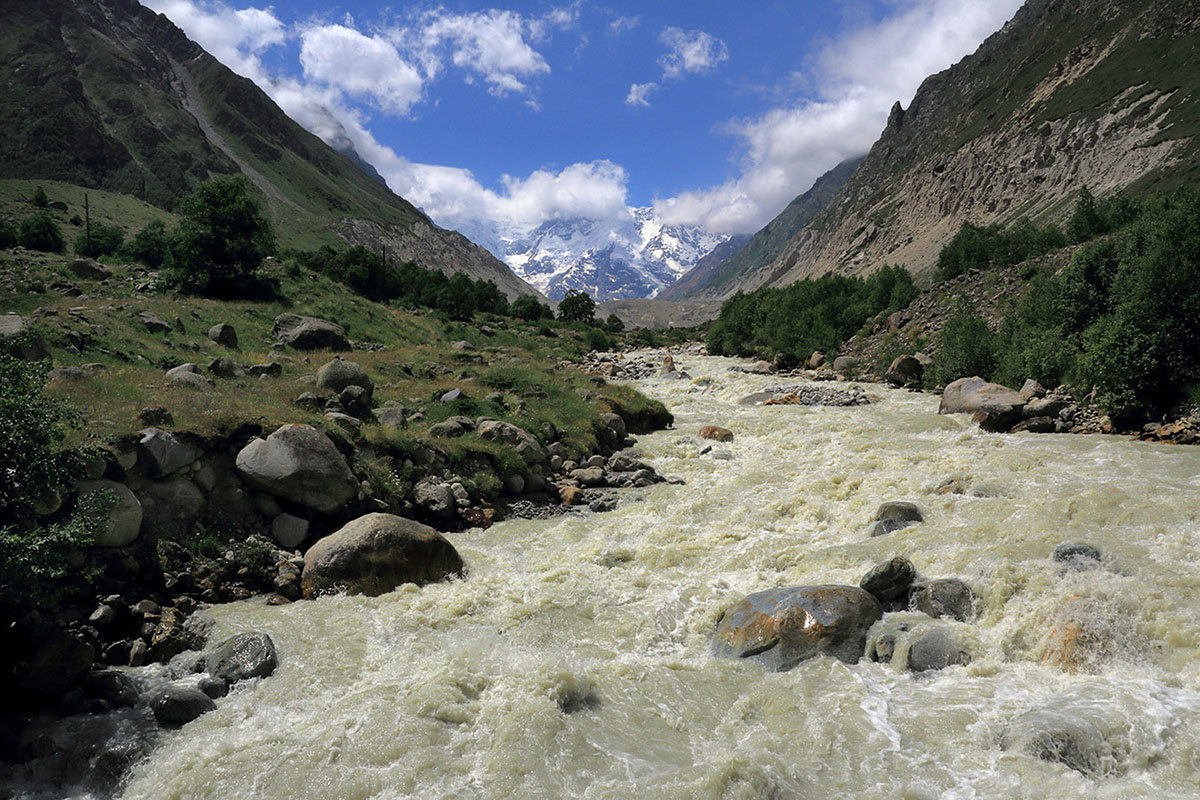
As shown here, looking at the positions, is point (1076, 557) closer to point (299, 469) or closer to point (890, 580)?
point (890, 580)

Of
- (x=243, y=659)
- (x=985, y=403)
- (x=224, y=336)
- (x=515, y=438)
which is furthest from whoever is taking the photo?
(x=224, y=336)

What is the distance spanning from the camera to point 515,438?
23.8 meters

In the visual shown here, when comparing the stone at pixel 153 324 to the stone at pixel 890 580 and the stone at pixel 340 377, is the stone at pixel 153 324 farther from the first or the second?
the stone at pixel 890 580

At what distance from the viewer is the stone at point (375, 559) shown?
14484 mm

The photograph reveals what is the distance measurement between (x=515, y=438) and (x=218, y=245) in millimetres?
36577

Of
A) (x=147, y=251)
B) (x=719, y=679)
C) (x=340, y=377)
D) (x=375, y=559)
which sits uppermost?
(x=147, y=251)

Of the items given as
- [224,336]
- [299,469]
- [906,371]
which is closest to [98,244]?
[224,336]

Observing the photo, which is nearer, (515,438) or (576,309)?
(515,438)

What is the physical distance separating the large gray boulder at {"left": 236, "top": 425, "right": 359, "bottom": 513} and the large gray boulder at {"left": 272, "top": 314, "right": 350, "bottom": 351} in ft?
70.5

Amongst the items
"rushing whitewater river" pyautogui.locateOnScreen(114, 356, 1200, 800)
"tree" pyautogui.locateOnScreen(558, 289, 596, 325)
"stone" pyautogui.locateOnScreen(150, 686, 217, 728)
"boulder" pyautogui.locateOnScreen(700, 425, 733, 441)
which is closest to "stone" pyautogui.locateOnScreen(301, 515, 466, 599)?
"rushing whitewater river" pyautogui.locateOnScreen(114, 356, 1200, 800)

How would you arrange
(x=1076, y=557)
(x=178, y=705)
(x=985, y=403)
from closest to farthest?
(x=178, y=705) → (x=1076, y=557) → (x=985, y=403)

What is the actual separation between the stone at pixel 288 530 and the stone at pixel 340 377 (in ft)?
30.1

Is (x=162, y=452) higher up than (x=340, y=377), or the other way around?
(x=340, y=377)

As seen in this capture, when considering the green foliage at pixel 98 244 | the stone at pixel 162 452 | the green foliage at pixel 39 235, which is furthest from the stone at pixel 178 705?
the green foliage at pixel 98 244
